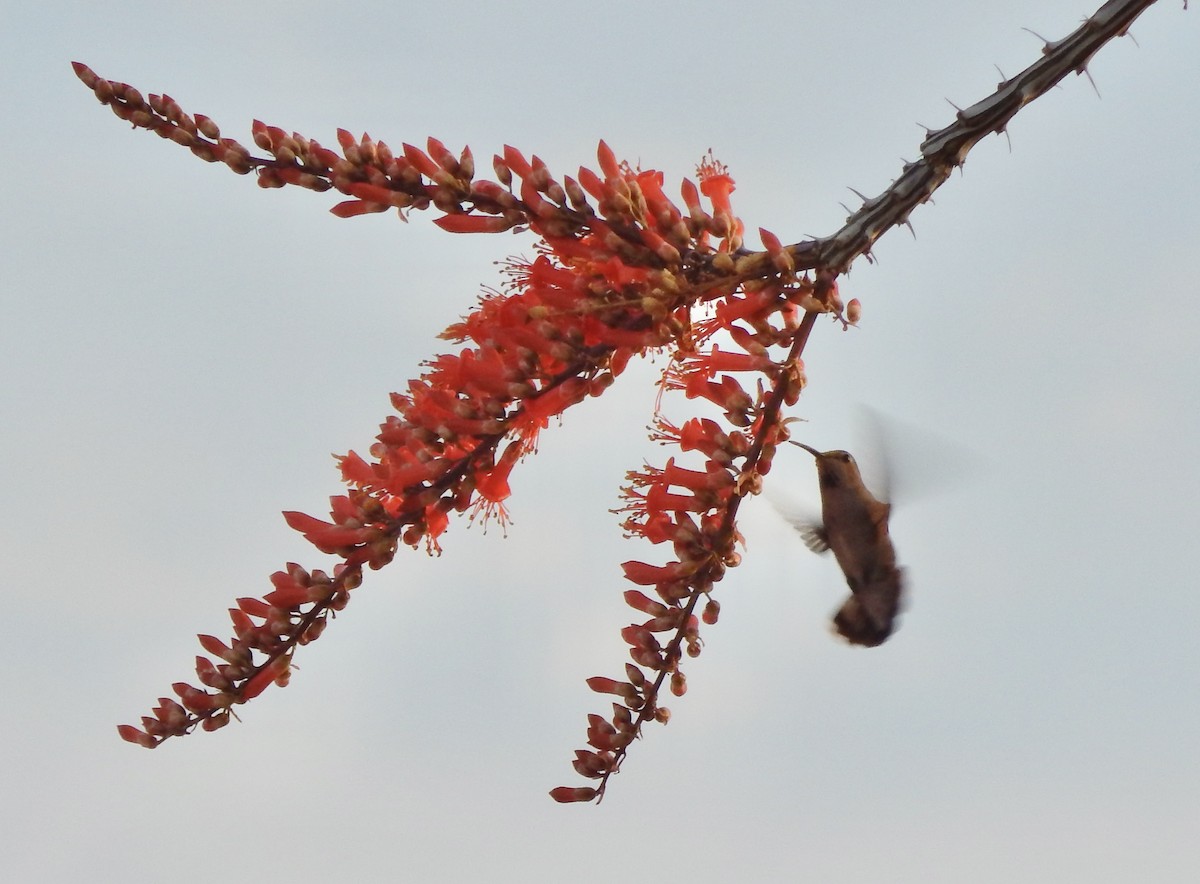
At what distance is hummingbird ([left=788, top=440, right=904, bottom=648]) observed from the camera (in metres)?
2.85

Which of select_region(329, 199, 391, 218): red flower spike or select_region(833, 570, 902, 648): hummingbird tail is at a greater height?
select_region(329, 199, 391, 218): red flower spike

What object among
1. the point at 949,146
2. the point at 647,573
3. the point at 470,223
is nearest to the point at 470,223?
the point at 470,223

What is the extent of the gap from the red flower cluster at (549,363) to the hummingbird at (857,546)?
0.47m

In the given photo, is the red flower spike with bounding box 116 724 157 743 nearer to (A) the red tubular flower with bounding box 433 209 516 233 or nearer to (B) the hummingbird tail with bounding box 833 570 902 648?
(A) the red tubular flower with bounding box 433 209 516 233

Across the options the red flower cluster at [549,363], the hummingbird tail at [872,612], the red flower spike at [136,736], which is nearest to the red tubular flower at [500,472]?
the red flower cluster at [549,363]

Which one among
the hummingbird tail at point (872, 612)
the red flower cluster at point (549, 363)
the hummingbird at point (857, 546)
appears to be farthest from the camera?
the hummingbird tail at point (872, 612)

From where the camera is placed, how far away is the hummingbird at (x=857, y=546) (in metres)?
2.85

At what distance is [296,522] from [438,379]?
1.56 ft

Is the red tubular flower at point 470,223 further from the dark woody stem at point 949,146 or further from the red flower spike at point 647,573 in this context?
the red flower spike at point 647,573

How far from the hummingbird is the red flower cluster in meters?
0.47

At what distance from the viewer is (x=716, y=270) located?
7.23ft

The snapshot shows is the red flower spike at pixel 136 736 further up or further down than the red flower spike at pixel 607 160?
further down

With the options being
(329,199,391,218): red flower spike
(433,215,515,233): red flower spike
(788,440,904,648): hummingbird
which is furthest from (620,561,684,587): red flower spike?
(329,199,391,218): red flower spike

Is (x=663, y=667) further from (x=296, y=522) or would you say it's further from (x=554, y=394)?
(x=296, y=522)
